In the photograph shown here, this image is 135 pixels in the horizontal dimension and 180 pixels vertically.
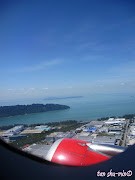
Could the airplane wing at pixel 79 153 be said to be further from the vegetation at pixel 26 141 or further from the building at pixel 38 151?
the vegetation at pixel 26 141

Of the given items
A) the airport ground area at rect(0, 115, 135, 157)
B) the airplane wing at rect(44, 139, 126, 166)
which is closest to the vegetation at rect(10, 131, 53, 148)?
the airport ground area at rect(0, 115, 135, 157)

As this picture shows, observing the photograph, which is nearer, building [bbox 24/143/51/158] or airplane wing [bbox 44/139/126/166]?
airplane wing [bbox 44/139/126/166]

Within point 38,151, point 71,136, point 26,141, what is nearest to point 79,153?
point 38,151

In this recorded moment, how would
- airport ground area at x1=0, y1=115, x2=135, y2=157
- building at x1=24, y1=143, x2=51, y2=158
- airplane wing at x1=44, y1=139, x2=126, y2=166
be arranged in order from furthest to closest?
airport ground area at x1=0, y1=115, x2=135, y2=157
building at x1=24, y1=143, x2=51, y2=158
airplane wing at x1=44, y1=139, x2=126, y2=166

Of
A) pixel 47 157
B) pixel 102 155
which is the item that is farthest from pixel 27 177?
pixel 102 155

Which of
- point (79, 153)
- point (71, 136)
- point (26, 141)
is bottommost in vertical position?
point (71, 136)

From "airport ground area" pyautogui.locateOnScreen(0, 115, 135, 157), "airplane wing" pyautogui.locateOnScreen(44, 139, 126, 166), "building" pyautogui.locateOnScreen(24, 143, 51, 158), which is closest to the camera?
"airplane wing" pyautogui.locateOnScreen(44, 139, 126, 166)

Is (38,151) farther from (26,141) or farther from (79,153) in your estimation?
(26,141)

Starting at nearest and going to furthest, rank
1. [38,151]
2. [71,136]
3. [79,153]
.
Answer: [79,153] < [38,151] < [71,136]

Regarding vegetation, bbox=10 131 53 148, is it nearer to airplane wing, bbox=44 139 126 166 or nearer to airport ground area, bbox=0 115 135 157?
airport ground area, bbox=0 115 135 157

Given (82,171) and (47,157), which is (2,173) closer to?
(47,157)

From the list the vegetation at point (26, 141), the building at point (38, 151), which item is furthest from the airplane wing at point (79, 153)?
the vegetation at point (26, 141)
